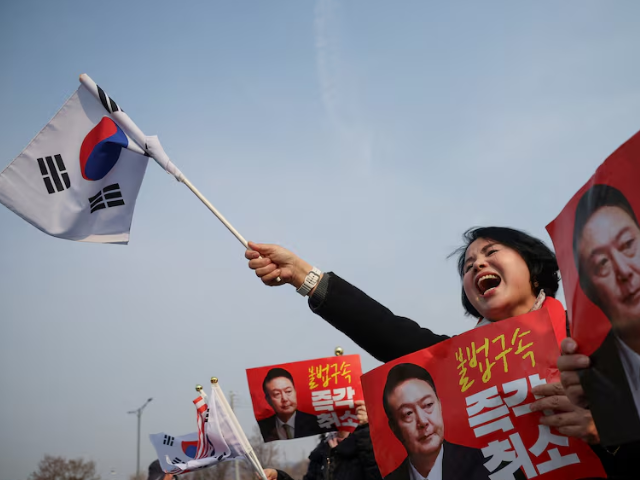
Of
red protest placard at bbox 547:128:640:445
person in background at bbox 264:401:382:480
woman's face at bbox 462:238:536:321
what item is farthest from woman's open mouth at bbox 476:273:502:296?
person in background at bbox 264:401:382:480

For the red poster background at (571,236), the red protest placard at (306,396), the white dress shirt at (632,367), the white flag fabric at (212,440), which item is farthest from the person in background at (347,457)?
the white dress shirt at (632,367)

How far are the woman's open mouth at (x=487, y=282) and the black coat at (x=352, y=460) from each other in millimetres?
2848

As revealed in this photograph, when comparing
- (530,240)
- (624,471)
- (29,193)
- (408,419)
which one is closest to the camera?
(624,471)

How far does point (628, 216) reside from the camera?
156 cm

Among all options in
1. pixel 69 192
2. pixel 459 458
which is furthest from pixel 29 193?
pixel 459 458

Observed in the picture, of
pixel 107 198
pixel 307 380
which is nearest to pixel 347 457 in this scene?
pixel 307 380

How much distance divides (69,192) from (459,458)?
3121mm

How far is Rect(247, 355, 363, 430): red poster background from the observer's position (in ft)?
20.1

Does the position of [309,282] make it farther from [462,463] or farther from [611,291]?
[611,291]

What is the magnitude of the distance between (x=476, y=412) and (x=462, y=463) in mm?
198

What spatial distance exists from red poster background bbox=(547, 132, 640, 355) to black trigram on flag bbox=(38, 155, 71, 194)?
3325 mm

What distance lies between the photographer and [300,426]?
6.20m

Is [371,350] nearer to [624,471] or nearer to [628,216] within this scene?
[624,471]

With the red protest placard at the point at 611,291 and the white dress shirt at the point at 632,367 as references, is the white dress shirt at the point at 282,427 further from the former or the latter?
the white dress shirt at the point at 632,367
